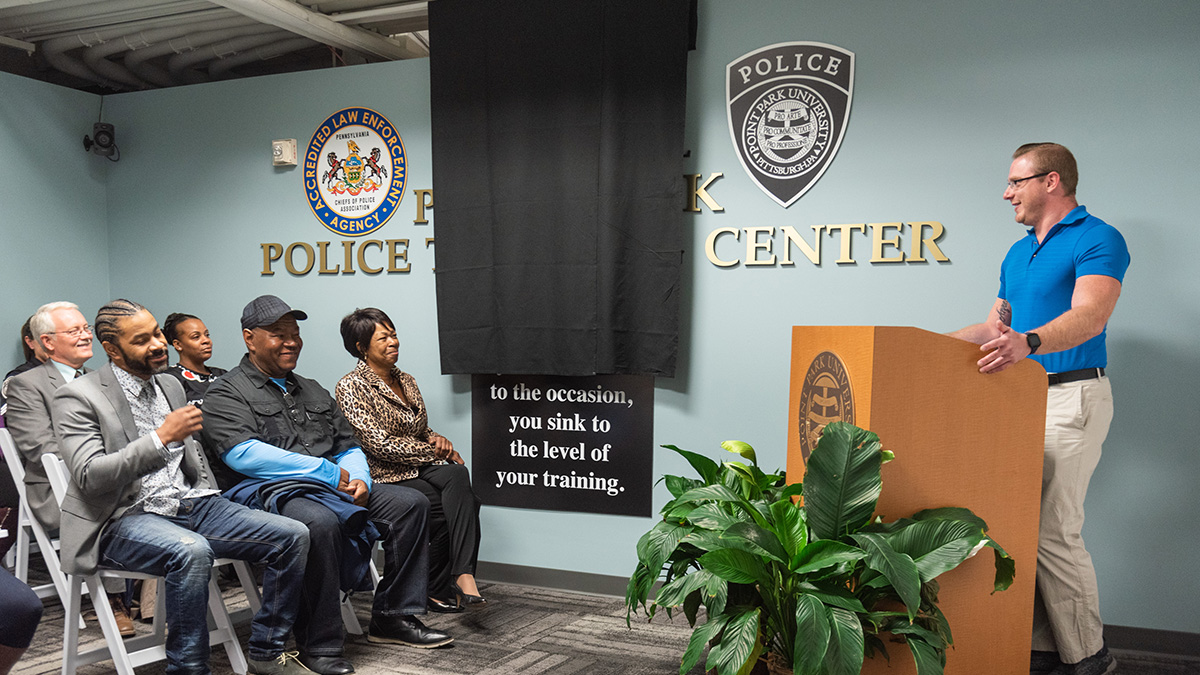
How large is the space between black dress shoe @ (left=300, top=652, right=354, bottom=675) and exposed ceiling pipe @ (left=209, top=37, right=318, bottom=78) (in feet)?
11.8

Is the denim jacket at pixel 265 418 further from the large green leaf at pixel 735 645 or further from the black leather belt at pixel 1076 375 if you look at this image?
the black leather belt at pixel 1076 375

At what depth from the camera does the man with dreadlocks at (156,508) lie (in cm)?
272

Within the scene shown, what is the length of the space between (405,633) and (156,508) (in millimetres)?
1060

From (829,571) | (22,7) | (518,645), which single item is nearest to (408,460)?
(518,645)

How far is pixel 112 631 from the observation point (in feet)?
8.93

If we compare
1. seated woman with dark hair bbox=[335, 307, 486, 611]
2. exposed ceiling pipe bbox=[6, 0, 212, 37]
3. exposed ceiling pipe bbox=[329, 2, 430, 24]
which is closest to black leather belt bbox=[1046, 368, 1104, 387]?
seated woman with dark hair bbox=[335, 307, 486, 611]

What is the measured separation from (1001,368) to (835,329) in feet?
1.44

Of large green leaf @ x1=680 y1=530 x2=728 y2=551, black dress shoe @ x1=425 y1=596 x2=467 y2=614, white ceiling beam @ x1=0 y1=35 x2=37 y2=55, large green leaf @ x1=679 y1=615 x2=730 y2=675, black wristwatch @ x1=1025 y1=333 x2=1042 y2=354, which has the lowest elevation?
black dress shoe @ x1=425 y1=596 x2=467 y2=614

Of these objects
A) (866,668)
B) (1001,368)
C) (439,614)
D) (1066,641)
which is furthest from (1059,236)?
(439,614)

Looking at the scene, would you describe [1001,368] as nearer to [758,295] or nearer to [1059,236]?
[1059,236]

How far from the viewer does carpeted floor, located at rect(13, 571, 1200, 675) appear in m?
3.11

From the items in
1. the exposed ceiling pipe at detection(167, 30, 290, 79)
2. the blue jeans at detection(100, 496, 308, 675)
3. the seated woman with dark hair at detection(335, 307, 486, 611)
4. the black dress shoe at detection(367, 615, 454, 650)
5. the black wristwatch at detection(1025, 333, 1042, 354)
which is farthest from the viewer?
the exposed ceiling pipe at detection(167, 30, 290, 79)

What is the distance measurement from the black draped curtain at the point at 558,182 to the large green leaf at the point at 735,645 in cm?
181

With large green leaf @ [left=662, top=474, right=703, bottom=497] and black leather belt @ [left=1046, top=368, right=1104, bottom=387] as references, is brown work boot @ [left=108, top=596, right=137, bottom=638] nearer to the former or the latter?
large green leaf @ [left=662, top=474, right=703, bottom=497]
